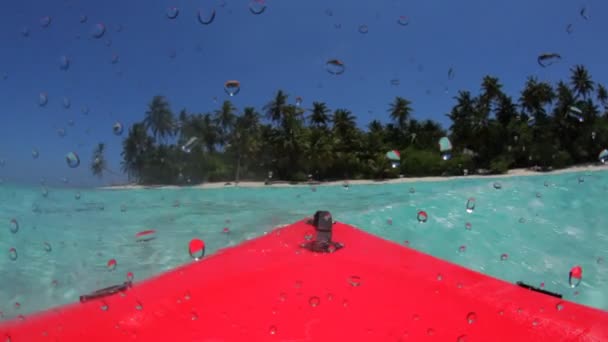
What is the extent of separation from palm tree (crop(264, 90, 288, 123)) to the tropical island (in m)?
0.02

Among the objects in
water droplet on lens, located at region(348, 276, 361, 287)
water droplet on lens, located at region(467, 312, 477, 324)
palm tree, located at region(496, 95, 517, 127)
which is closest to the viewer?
water droplet on lens, located at region(467, 312, 477, 324)

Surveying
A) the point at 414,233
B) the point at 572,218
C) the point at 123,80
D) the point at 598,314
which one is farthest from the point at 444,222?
the point at 123,80

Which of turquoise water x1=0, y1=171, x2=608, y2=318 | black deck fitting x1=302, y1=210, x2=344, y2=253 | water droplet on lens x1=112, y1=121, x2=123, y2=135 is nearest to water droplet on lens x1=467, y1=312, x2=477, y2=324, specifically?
black deck fitting x1=302, y1=210, x2=344, y2=253

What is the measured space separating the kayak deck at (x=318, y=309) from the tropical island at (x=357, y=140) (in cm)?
176

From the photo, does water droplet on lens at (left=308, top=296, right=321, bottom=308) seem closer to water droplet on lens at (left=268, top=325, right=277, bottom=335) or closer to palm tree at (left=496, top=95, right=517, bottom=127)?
water droplet on lens at (left=268, top=325, right=277, bottom=335)

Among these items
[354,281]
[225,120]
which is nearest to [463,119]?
[225,120]

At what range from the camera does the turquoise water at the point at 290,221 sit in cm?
495

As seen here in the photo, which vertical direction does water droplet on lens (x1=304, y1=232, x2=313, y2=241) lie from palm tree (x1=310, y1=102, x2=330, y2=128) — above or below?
below

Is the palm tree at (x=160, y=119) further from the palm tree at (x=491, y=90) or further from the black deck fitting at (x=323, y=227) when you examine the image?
the palm tree at (x=491, y=90)

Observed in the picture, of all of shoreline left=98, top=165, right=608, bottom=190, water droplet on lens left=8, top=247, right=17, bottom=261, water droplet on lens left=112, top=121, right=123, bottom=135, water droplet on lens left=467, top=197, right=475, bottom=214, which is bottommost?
water droplet on lens left=8, top=247, right=17, bottom=261

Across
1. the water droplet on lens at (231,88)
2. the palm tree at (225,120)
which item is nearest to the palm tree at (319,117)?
the palm tree at (225,120)

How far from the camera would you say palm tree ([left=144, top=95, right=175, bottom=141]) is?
459 cm

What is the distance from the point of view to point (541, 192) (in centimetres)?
1012

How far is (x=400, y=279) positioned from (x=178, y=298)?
3.95ft
